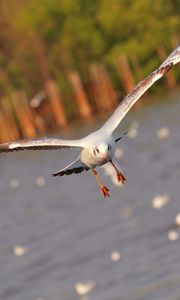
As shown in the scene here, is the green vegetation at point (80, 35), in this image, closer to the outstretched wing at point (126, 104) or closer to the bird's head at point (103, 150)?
the outstretched wing at point (126, 104)

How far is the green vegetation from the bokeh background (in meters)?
0.09

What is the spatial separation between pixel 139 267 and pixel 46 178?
2338cm

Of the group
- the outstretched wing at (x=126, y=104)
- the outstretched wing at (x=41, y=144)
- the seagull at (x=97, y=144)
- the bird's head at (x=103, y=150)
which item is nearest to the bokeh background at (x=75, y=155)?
the seagull at (x=97, y=144)

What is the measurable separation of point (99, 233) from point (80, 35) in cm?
5133

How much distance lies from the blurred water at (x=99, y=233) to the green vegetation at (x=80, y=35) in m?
29.0

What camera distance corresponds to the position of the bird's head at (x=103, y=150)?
15.8 metres

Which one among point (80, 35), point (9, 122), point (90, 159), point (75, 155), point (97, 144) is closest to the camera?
point (97, 144)

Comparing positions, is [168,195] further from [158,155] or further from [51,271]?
[158,155]

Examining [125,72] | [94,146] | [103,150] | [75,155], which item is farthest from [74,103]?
[103,150]

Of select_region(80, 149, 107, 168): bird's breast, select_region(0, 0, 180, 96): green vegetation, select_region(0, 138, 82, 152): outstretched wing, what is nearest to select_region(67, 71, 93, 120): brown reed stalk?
select_region(0, 0, 180, 96): green vegetation

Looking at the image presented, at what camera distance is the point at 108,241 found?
26750mm

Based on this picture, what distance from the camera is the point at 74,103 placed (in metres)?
74.0

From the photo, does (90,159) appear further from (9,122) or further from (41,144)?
(9,122)

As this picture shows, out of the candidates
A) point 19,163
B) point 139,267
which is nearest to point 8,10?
point 19,163
